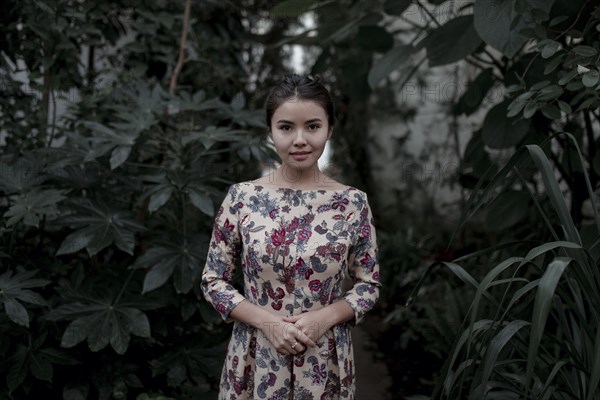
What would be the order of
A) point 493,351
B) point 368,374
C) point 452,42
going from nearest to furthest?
point 493,351 < point 452,42 < point 368,374

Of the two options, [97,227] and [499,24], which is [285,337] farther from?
[499,24]

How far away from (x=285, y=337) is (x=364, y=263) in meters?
0.29

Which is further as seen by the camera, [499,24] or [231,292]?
[499,24]

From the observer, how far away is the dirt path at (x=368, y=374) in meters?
3.04

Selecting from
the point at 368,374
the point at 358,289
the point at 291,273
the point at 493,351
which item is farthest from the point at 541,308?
the point at 368,374

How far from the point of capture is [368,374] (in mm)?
3340

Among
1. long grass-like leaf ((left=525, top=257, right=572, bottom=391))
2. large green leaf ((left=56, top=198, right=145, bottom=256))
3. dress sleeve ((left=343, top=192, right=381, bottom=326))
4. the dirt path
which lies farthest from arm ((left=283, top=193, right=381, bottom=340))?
the dirt path

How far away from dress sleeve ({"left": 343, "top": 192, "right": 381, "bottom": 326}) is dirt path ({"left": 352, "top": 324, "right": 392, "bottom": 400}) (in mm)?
1502

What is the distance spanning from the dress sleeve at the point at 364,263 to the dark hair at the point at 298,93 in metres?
0.26

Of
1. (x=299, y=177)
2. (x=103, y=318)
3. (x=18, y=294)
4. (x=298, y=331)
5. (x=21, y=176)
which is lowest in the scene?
(x=103, y=318)

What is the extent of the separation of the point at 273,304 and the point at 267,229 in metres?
0.18

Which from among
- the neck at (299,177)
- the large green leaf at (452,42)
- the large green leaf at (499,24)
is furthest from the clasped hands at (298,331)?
the large green leaf at (452,42)

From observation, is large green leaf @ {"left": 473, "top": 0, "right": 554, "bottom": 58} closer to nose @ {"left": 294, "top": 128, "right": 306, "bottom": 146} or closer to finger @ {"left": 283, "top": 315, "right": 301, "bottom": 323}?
nose @ {"left": 294, "top": 128, "right": 306, "bottom": 146}

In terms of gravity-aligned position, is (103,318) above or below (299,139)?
below
